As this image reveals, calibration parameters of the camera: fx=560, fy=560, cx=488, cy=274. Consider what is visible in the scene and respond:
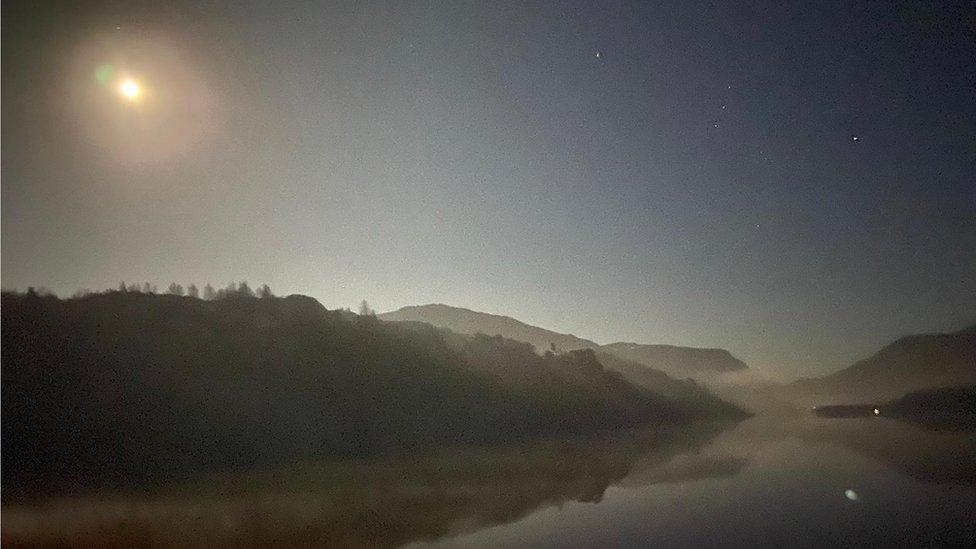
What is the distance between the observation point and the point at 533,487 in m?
16.1

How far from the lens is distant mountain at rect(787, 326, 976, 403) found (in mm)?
61938

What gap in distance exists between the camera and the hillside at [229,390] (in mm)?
25828

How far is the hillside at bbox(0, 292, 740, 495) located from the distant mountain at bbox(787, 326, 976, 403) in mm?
36573

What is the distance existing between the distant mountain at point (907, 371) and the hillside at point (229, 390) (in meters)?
36.6

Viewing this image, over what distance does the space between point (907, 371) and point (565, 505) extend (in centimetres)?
7632

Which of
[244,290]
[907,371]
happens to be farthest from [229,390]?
[907,371]

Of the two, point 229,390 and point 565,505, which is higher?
point 229,390

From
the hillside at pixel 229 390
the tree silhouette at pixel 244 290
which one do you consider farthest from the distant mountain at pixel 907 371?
the tree silhouette at pixel 244 290

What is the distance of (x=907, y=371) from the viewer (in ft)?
230

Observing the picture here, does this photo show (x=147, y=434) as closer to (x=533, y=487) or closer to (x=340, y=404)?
(x=340, y=404)

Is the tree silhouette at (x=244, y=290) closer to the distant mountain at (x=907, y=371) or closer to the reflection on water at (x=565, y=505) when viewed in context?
the reflection on water at (x=565, y=505)

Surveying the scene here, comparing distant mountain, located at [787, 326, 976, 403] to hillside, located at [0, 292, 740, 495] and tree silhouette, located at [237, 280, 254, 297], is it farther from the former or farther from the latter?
tree silhouette, located at [237, 280, 254, 297]

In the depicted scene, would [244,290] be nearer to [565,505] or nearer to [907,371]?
[565,505]

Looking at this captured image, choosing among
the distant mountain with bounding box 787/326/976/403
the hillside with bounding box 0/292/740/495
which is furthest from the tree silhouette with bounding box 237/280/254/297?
the distant mountain with bounding box 787/326/976/403
